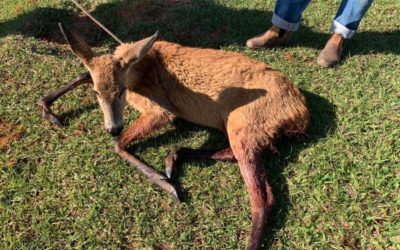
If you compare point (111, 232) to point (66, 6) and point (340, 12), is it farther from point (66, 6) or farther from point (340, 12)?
point (66, 6)

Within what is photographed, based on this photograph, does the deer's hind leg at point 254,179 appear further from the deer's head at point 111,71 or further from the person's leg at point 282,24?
the person's leg at point 282,24

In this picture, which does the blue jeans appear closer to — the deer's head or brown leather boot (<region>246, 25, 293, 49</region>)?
brown leather boot (<region>246, 25, 293, 49</region>)

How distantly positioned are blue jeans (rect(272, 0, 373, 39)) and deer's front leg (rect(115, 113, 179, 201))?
2.22 meters

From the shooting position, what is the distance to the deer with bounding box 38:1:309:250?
3975mm

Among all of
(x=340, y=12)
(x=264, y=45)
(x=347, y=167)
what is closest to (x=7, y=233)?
(x=347, y=167)

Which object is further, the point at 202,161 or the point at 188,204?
the point at 202,161

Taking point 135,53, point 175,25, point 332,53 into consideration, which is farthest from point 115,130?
point 332,53

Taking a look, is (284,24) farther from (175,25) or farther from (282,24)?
(175,25)

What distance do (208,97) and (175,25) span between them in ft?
7.45

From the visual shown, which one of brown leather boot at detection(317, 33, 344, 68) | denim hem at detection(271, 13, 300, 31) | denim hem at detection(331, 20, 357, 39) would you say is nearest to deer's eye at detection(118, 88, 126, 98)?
denim hem at detection(271, 13, 300, 31)

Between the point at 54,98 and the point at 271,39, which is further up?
the point at 271,39

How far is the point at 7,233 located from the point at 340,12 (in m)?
4.60

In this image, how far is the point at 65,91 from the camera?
4.82 m

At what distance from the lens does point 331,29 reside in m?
5.49
